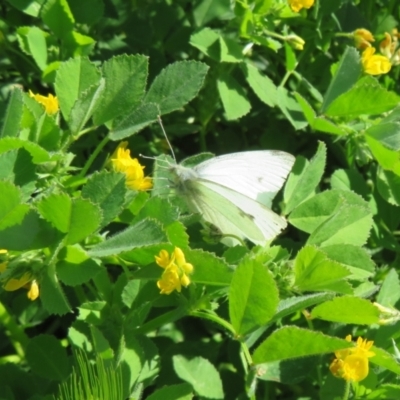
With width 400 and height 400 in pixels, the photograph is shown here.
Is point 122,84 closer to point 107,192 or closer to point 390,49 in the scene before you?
point 107,192

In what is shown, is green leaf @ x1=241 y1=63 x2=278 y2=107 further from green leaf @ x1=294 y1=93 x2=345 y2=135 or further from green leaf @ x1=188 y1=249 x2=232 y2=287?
green leaf @ x1=188 y1=249 x2=232 y2=287

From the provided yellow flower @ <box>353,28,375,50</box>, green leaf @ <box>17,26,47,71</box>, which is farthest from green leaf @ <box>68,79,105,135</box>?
yellow flower @ <box>353,28,375,50</box>

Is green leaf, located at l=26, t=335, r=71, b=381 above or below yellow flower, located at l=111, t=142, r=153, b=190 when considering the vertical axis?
below

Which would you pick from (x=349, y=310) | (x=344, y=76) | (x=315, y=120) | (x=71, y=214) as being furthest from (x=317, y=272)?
(x=344, y=76)

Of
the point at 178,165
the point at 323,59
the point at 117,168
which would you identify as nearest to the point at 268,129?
the point at 323,59

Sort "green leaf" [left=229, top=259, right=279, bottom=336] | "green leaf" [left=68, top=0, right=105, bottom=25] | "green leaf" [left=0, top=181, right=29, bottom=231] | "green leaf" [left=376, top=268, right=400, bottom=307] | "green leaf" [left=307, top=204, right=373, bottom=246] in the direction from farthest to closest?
"green leaf" [left=68, top=0, right=105, bottom=25]
"green leaf" [left=376, top=268, right=400, bottom=307]
"green leaf" [left=307, top=204, right=373, bottom=246]
"green leaf" [left=229, top=259, right=279, bottom=336]
"green leaf" [left=0, top=181, right=29, bottom=231]

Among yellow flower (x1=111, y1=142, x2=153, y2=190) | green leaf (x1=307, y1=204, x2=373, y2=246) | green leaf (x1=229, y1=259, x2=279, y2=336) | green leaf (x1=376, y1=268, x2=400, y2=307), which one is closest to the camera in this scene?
green leaf (x1=229, y1=259, x2=279, y2=336)

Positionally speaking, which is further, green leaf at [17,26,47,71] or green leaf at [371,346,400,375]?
green leaf at [17,26,47,71]

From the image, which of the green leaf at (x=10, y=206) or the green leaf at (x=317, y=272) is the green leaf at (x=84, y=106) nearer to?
the green leaf at (x=10, y=206)
